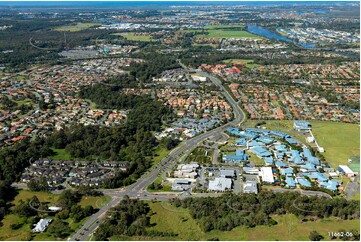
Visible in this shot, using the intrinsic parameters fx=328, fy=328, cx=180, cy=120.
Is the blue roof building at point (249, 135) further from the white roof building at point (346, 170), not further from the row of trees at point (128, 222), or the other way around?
the row of trees at point (128, 222)

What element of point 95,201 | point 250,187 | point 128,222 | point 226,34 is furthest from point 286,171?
point 226,34

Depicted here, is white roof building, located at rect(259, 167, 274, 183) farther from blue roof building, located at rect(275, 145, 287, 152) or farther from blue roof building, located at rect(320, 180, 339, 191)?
blue roof building, located at rect(275, 145, 287, 152)

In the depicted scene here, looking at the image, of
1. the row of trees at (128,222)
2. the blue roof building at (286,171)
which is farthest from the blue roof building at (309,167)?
the row of trees at (128,222)

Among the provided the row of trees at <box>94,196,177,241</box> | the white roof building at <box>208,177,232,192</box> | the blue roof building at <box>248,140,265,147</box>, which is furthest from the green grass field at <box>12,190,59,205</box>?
the blue roof building at <box>248,140,265,147</box>

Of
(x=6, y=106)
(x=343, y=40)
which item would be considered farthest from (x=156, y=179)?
(x=343, y=40)

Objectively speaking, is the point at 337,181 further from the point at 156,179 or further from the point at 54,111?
the point at 54,111

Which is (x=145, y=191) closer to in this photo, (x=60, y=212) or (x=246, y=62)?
(x=60, y=212)
